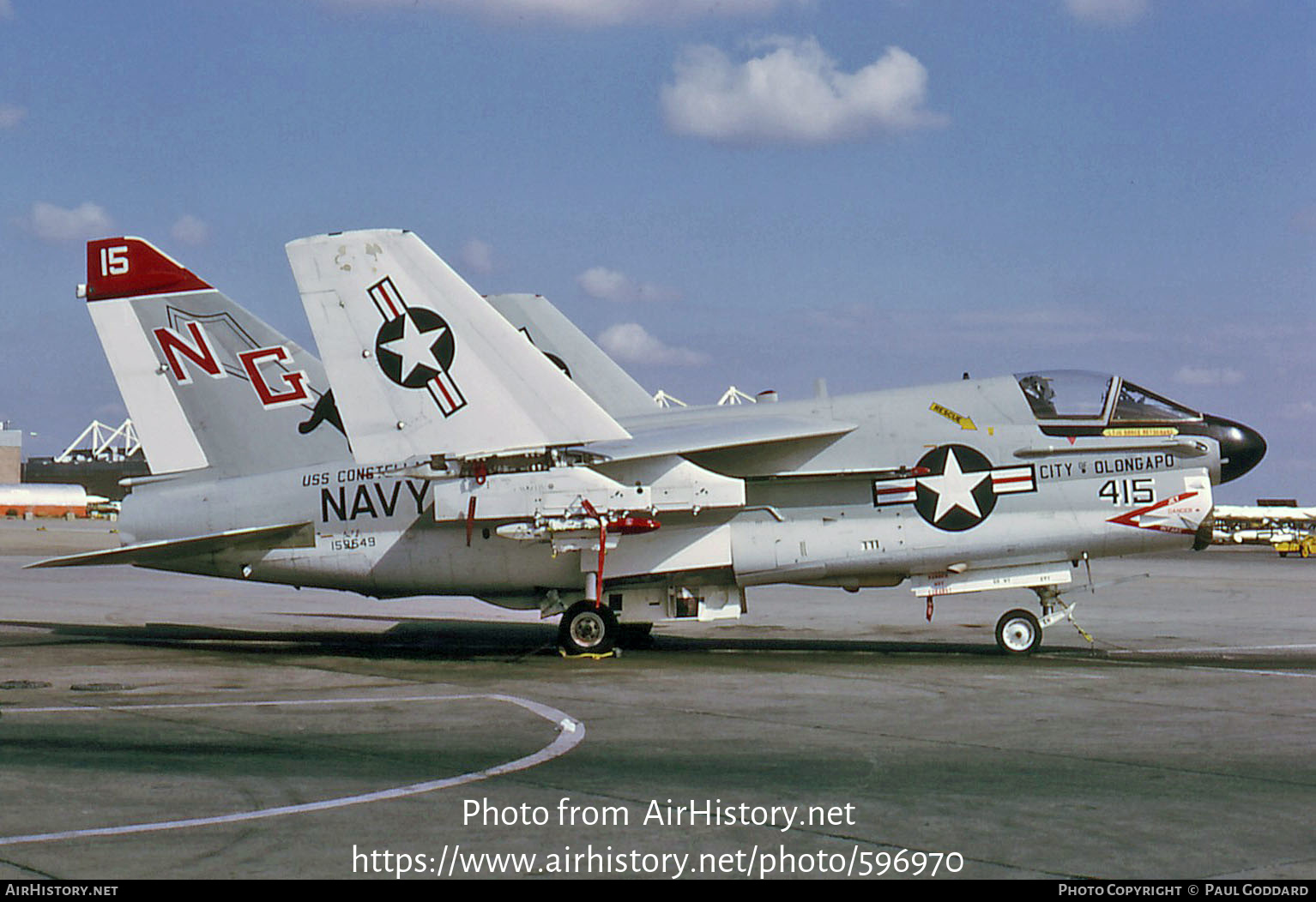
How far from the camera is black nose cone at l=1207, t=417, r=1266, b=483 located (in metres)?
16.9

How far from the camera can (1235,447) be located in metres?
16.9

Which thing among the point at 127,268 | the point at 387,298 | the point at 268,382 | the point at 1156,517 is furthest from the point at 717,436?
the point at 127,268

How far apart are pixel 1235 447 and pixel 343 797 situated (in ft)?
43.0

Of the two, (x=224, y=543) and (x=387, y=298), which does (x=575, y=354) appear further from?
(x=224, y=543)

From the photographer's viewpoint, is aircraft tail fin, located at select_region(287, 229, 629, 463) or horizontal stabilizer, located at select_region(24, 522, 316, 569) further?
horizontal stabilizer, located at select_region(24, 522, 316, 569)

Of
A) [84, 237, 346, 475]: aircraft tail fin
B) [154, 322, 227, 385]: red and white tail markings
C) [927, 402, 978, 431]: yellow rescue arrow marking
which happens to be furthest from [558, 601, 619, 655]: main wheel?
[154, 322, 227, 385]: red and white tail markings

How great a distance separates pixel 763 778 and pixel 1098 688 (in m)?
6.31

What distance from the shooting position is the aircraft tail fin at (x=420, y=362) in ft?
53.0

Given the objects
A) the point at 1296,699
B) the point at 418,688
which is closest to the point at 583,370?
the point at 418,688

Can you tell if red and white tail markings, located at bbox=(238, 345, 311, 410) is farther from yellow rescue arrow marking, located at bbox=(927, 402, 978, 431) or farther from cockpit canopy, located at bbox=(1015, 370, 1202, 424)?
cockpit canopy, located at bbox=(1015, 370, 1202, 424)

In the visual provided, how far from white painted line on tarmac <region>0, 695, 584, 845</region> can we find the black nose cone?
9.80 m

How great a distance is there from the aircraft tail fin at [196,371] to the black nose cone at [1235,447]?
1176 centimetres

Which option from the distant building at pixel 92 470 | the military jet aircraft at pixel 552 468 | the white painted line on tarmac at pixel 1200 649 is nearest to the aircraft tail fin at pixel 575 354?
the military jet aircraft at pixel 552 468

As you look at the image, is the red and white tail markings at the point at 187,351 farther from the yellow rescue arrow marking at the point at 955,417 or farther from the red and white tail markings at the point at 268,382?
the yellow rescue arrow marking at the point at 955,417
